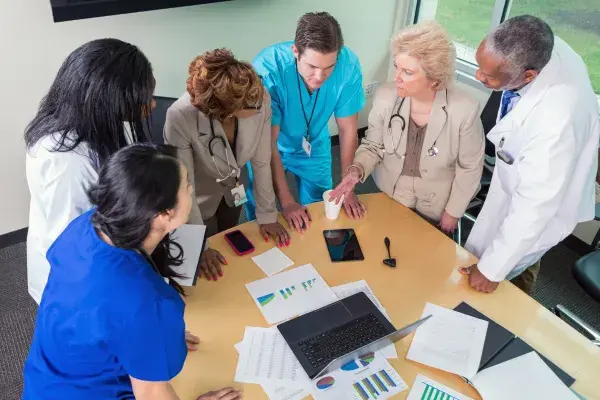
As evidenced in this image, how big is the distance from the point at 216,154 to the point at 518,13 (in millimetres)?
2617

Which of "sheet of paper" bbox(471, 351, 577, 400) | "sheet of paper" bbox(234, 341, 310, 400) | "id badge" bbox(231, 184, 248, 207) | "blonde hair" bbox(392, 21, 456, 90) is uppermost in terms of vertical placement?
"blonde hair" bbox(392, 21, 456, 90)

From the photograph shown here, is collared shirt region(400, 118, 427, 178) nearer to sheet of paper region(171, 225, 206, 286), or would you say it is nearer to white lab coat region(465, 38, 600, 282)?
white lab coat region(465, 38, 600, 282)

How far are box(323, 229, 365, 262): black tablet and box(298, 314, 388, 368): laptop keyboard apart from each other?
30 cm

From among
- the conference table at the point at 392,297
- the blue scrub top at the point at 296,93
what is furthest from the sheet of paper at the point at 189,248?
the blue scrub top at the point at 296,93

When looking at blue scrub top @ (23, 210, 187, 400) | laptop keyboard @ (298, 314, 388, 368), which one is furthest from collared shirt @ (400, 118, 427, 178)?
blue scrub top @ (23, 210, 187, 400)

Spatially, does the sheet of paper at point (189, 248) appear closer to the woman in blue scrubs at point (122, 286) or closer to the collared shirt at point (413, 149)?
the woman in blue scrubs at point (122, 286)

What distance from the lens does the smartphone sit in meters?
1.80

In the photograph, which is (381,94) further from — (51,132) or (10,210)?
(10,210)

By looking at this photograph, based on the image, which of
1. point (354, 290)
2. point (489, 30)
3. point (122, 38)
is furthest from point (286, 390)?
point (489, 30)

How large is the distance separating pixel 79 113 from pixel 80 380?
0.72 metres

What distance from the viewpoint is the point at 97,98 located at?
1.35 meters

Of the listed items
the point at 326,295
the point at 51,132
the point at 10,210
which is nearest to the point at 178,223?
the point at 51,132

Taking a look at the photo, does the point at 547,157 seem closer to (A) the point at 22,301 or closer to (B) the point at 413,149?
(B) the point at 413,149

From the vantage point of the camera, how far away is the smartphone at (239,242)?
180 cm
